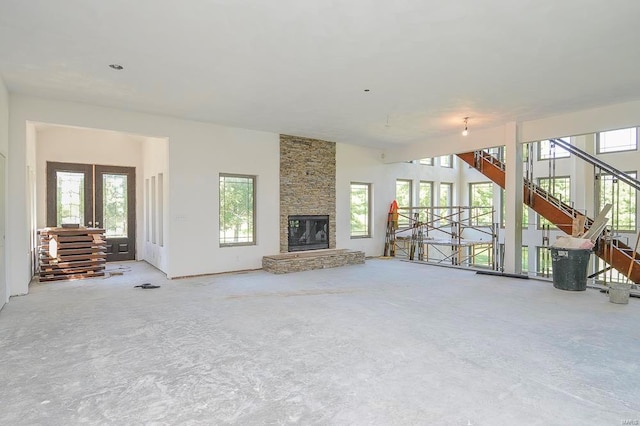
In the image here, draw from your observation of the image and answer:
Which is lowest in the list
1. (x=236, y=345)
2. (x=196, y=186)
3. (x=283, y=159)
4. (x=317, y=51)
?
(x=236, y=345)

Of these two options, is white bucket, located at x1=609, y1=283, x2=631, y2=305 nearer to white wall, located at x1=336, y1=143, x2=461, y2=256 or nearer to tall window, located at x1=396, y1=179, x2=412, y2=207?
white wall, located at x1=336, y1=143, x2=461, y2=256

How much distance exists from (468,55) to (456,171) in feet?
33.9

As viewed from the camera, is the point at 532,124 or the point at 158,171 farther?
the point at 158,171

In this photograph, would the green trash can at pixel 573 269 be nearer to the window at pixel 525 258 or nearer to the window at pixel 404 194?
the window at pixel 404 194

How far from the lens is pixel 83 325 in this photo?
413 cm

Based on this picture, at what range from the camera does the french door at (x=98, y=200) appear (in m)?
8.11

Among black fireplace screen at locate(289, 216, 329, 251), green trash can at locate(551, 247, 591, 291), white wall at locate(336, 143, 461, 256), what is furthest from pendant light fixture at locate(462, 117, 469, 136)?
black fireplace screen at locate(289, 216, 329, 251)

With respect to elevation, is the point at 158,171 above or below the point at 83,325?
above

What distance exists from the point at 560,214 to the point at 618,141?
4.77m

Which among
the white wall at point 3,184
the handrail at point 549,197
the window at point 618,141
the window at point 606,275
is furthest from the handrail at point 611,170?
the white wall at point 3,184

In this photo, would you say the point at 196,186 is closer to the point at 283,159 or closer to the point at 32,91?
the point at 283,159

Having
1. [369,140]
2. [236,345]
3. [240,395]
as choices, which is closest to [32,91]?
[236,345]

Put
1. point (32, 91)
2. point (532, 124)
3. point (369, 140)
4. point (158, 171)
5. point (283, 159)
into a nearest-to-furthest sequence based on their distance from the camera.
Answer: point (32, 91), point (532, 124), point (158, 171), point (283, 159), point (369, 140)

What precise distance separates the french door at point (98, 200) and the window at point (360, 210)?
18.9 feet
